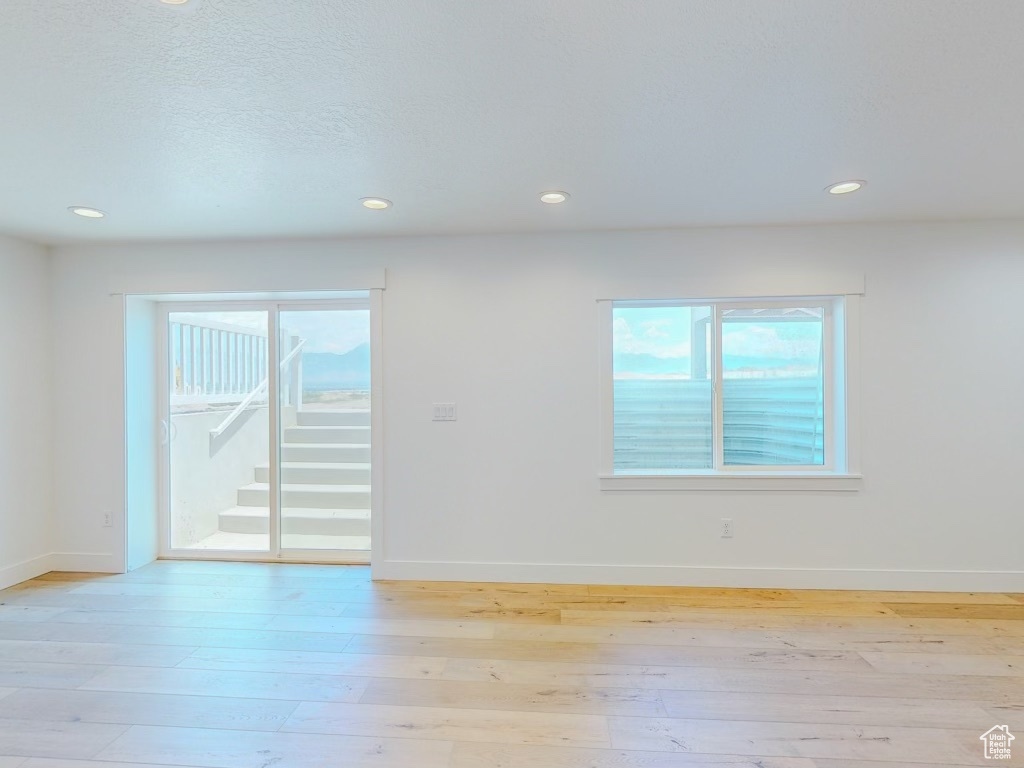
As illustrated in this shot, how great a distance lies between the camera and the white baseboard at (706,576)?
9.95 ft

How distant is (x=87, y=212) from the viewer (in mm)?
2783

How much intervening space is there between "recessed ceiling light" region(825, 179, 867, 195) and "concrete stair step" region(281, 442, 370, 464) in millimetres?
3297

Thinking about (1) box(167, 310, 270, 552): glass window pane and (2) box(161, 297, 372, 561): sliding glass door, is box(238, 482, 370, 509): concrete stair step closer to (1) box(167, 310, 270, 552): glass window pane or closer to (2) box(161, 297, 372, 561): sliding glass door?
(2) box(161, 297, 372, 561): sliding glass door

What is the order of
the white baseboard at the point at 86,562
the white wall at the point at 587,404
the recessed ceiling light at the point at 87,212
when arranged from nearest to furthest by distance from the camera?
the recessed ceiling light at the point at 87,212 → the white wall at the point at 587,404 → the white baseboard at the point at 86,562

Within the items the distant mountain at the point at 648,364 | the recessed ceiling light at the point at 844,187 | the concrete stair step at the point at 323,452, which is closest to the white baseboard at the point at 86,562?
the concrete stair step at the point at 323,452

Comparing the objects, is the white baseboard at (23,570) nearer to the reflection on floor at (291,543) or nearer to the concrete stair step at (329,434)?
the reflection on floor at (291,543)

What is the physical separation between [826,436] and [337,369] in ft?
11.1

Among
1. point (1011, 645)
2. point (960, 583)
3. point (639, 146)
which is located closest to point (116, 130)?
point (639, 146)

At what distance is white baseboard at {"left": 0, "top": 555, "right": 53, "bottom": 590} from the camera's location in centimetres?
320

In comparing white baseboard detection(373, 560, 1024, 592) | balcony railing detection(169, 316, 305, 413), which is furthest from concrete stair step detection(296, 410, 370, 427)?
white baseboard detection(373, 560, 1024, 592)

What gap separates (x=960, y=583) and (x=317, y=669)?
12.2ft

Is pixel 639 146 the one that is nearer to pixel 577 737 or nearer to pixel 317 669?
pixel 577 737

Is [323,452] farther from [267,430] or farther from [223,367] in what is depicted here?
[223,367]

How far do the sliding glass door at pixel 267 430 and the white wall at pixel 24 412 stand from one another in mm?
707
